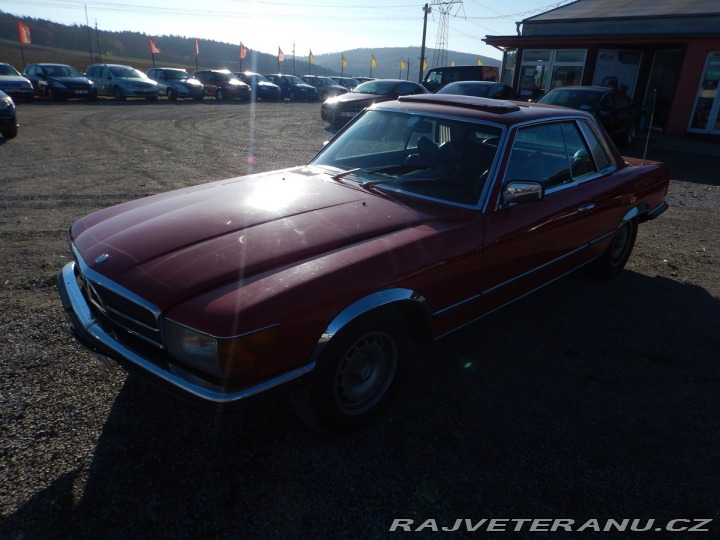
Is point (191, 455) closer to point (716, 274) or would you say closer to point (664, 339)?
point (664, 339)

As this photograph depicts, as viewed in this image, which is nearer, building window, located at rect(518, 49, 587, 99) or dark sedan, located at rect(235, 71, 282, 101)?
building window, located at rect(518, 49, 587, 99)

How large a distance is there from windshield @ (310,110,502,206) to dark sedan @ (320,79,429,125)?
1008cm

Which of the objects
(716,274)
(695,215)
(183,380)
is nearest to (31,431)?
(183,380)

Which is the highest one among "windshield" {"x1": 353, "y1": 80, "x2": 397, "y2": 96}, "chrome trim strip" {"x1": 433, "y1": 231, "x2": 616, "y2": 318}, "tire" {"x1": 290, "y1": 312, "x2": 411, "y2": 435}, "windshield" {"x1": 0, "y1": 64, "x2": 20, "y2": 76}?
"windshield" {"x1": 353, "y1": 80, "x2": 397, "y2": 96}

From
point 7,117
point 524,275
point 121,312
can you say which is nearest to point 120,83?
point 7,117

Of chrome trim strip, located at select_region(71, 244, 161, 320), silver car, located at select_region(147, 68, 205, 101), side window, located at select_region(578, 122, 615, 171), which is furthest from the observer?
silver car, located at select_region(147, 68, 205, 101)

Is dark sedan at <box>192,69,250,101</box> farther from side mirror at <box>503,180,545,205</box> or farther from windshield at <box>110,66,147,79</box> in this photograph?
side mirror at <box>503,180,545,205</box>

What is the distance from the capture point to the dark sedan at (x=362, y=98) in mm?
13828

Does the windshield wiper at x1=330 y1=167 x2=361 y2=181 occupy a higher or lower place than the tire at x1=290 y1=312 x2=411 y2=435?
higher

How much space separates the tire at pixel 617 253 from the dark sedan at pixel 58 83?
21071 millimetres

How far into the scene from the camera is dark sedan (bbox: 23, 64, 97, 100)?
19344 millimetres

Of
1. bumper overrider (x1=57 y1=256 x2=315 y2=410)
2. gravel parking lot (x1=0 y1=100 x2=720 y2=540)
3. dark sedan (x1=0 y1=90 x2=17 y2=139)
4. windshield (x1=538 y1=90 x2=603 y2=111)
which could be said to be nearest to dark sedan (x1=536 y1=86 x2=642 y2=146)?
windshield (x1=538 y1=90 x2=603 y2=111)

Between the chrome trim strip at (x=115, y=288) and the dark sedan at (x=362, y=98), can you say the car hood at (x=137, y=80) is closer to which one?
the dark sedan at (x=362, y=98)

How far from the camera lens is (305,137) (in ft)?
43.5
